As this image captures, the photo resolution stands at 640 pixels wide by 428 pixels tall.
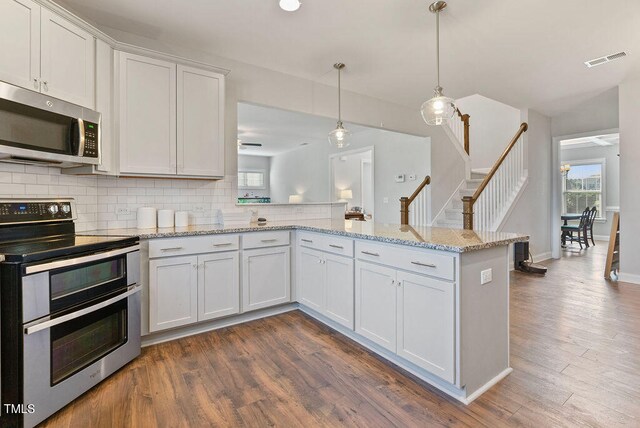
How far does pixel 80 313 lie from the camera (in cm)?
192

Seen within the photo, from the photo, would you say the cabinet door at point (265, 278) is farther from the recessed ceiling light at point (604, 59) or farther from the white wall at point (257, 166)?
the white wall at point (257, 166)

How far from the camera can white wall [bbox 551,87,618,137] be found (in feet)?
17.2

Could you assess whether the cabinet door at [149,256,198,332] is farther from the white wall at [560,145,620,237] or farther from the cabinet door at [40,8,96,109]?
the white wall at [560,145,620,237]

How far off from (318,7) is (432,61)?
1.60 meters

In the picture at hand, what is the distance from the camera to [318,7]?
2.64m

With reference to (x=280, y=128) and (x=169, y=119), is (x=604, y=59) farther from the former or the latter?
(x=280, y=128)

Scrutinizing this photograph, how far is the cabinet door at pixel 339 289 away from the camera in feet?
8.73

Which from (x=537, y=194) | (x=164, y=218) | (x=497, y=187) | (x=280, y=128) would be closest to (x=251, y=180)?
(x=280, y=128)

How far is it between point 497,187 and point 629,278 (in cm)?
208

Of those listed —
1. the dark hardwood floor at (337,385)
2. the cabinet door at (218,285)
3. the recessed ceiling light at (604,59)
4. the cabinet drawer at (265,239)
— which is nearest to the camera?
the dark hardwood floor at (337,385)

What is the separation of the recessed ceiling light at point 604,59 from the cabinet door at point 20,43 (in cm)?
534

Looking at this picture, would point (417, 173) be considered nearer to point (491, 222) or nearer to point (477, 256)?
point (491, 222)

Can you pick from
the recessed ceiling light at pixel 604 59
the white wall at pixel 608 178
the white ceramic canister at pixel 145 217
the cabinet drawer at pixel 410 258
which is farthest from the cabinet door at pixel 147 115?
the white wall at pixel 608 178

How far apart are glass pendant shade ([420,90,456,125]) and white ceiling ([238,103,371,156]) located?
232 cm
